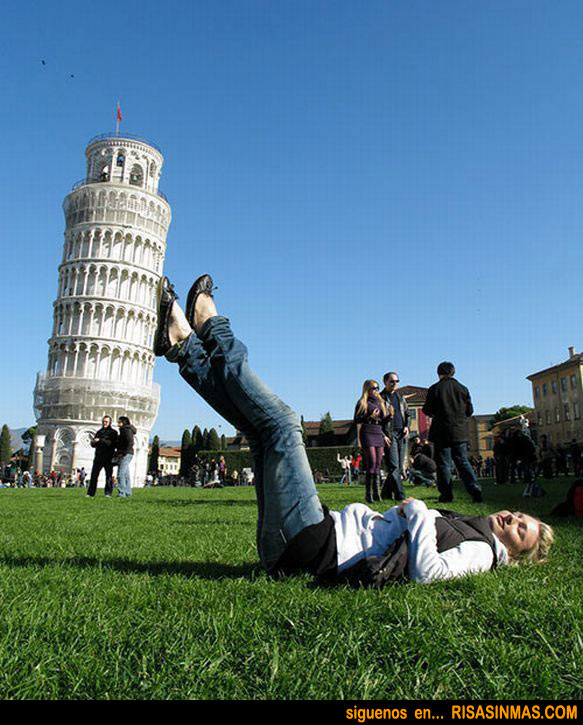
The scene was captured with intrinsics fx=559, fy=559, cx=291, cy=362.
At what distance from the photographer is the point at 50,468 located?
6981 cm

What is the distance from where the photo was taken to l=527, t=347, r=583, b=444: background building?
7781 centimetres

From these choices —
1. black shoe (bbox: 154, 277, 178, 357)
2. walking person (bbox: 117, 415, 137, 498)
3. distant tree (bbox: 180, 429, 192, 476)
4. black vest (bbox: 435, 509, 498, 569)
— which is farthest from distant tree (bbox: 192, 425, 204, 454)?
black vest (bbox: 435, 509, 498, 569)

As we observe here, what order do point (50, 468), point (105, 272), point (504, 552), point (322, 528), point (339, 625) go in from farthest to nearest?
point (105, 272), point (50, 468), point (504, 552), point (322, 528), point (339, 625)

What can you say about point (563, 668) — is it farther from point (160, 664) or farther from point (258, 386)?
point (258, 386)

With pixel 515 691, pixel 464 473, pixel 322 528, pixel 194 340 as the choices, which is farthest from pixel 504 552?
pixel 464 473

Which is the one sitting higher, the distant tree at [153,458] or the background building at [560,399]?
the background building at [560,399]

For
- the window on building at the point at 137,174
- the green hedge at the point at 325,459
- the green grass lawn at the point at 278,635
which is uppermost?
the window on building at the point at 137,174

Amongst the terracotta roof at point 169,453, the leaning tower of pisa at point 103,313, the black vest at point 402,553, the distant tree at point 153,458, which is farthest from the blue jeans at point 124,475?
the terracotta roof at point 169,453

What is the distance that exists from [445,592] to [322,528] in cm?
71

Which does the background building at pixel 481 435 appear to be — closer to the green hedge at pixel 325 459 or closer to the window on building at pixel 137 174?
the green hedge at pixel 325 459

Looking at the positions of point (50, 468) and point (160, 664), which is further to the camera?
point (50, 468)

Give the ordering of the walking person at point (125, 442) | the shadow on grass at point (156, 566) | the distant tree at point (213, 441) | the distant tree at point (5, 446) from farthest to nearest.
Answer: the distant tree at point (213, 441) → the distant tree at point (5, 446) → the walking person at point (125, 442) → the shadow on grass at point (156, 566)

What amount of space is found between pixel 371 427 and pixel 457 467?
1.52 metres

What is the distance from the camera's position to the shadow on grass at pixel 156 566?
3.38 m
